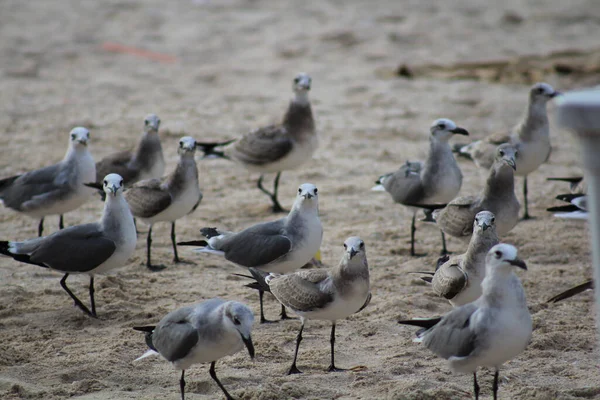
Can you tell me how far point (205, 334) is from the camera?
500 centimetres

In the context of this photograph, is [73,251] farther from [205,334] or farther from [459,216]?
[459,216]

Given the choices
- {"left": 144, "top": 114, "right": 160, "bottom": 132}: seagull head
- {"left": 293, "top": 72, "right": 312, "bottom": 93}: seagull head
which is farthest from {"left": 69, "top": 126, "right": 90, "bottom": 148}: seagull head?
{"left": 293, "top": 72, "right": 312, "bottom": 93}: seagull head

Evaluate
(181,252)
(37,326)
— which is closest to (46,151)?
(181,252)

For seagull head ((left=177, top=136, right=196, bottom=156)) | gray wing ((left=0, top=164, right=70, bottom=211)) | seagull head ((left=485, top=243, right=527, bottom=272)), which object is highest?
seagull head ((left=485, top=243, right=527, bottom=272))

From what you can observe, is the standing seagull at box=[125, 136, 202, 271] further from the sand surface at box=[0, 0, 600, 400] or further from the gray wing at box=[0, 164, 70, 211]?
the gray wing at box=[0, 164, 70, 211]

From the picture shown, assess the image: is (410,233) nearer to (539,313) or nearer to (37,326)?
(539,313)

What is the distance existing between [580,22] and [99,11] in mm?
8888

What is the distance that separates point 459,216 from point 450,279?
4.19ft

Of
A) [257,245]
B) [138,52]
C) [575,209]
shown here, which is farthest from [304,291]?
[138,52]

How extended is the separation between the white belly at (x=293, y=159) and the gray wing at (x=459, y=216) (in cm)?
208

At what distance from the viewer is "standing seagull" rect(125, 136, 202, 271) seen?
7453 mm

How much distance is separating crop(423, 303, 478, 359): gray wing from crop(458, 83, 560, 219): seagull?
3689 mm

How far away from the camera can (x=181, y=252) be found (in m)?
7.94

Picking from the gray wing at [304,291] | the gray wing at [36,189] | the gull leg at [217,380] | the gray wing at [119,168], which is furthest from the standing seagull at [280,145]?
the gull leg at [217,380]
